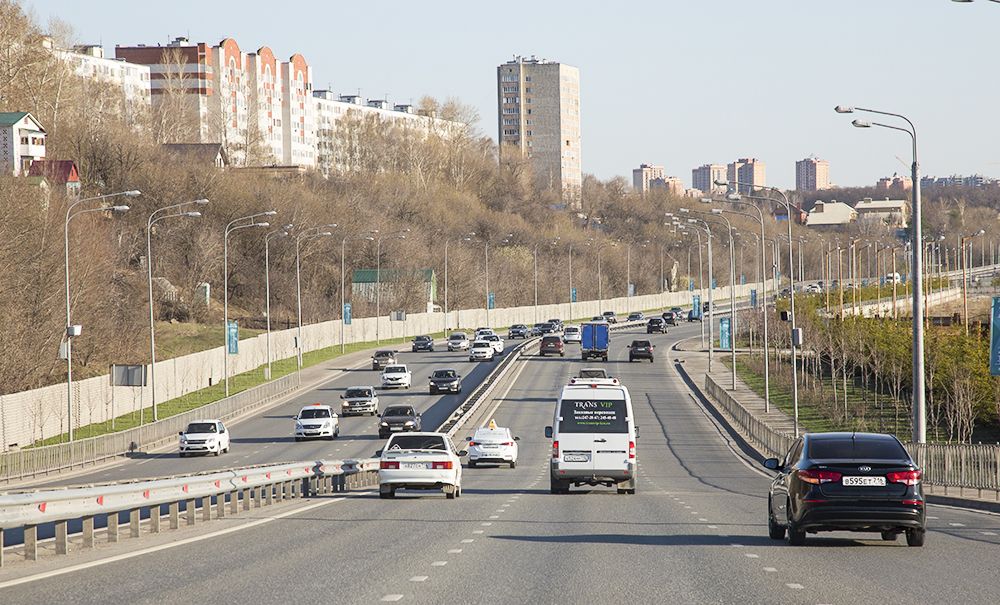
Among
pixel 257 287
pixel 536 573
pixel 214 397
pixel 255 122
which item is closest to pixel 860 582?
pixel 536 573

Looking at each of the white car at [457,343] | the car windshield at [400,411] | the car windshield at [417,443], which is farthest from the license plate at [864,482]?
the white car at [457,343]

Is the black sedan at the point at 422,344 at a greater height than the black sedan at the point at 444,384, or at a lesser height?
greater

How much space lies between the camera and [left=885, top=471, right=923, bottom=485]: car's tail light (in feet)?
58.8

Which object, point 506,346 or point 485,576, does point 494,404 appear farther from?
point 485,576

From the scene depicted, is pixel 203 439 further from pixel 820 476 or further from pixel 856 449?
pixel 820 476

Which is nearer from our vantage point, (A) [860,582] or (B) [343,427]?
(A) [860,582]

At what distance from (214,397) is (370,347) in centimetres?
3752

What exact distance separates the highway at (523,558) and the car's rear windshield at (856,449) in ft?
3.99

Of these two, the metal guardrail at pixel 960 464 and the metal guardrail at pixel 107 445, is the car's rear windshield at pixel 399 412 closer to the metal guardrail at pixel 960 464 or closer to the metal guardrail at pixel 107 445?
the metal guardrail at pixel 107 445

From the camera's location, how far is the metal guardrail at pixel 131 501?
17250mm

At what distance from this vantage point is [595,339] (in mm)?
97562

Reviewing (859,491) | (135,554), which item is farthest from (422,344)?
(859,491)

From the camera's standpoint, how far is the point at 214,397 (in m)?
77.8

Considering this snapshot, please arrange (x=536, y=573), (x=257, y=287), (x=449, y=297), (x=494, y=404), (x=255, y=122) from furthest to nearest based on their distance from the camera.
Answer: (x=255, y=122), (x=449, y=297), (x=257, y=287), (x=494, y=404), (x=536, y=573)
